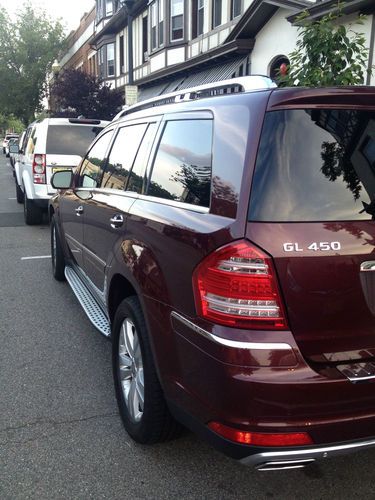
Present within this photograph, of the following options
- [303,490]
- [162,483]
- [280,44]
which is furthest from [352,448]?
[280,44]

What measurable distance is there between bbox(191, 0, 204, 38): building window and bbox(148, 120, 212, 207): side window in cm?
1515

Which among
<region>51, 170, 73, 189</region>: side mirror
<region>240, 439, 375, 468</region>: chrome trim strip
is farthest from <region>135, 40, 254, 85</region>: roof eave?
<region>240, 439, 375, 468</region>: chrome trim strip

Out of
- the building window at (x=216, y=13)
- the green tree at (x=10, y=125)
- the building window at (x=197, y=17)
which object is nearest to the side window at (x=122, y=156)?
the building window at (x=216, y=13)

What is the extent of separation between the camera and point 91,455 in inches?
114

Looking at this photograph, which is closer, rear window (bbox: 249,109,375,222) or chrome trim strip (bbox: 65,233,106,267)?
rear window (bbox: 249,109,375,222)

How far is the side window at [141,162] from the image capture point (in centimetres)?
317

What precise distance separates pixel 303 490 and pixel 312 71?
13.6 feet

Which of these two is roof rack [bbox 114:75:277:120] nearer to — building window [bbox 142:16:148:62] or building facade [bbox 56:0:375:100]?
building facade [bbox 56:0:375:100]

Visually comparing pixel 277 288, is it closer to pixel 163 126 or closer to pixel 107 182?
pixel 163 126

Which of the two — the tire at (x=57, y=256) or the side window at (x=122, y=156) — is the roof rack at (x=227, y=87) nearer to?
the side window at (x=122, y=156)

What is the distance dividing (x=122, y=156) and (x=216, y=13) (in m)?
13.6

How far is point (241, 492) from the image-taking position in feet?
8.54

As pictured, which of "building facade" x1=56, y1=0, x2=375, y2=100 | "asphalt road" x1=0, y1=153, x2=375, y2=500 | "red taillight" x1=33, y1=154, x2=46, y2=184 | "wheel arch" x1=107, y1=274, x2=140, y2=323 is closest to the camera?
"asphalt road" x1=0, y1=153, x2=375, y2=500

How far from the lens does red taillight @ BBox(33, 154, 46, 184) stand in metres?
9.16
